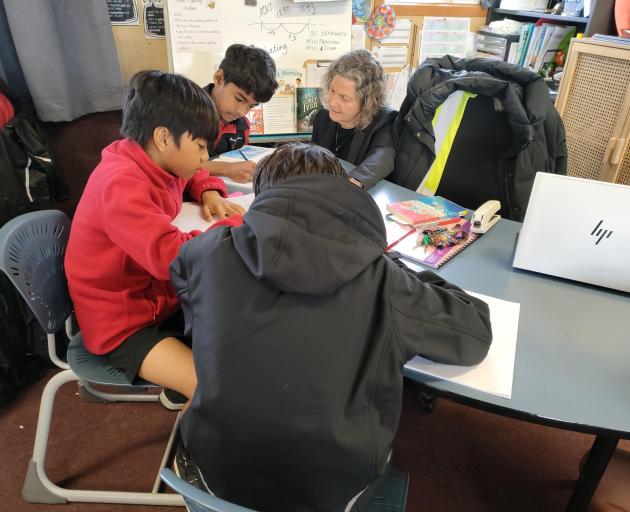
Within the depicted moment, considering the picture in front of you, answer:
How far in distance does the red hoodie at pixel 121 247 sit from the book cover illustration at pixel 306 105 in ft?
4.76

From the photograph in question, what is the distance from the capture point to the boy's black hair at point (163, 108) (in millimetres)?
1150

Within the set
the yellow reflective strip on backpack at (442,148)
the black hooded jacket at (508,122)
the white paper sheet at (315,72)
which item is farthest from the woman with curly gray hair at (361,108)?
the white paper sheet at (315,72)

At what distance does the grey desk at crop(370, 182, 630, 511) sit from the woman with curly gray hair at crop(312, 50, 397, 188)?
755 mm

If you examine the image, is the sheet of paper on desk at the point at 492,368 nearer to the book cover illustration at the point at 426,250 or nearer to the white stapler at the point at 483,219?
the book cover illustration at the point at 426,250

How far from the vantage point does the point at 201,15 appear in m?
A: 2.20

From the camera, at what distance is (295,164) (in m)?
0.90

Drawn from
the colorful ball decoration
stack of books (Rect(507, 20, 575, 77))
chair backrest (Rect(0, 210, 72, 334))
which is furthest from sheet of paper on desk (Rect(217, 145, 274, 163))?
stack of books (Rect(507, 20, 575, 77))

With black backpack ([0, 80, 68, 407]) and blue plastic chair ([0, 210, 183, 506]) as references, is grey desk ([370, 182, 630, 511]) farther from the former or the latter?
black backpack ([0, 80, 68, 407])

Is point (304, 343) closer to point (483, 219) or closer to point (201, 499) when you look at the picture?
point (201, 499)

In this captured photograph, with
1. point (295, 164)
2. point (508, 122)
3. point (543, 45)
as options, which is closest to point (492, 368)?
point (295, 164)

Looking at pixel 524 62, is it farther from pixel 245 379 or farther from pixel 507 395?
pixel 245 379

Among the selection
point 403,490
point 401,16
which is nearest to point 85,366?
point 403,490

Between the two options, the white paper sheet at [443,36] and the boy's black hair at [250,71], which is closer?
the boy's black hair at [250,71]

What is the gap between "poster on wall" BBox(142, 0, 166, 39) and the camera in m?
2.18
